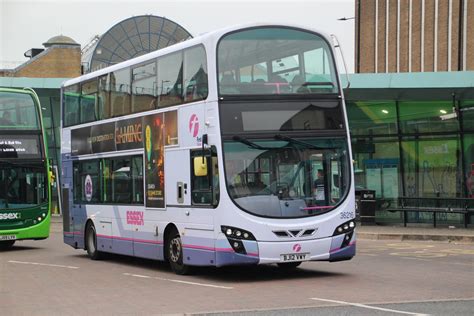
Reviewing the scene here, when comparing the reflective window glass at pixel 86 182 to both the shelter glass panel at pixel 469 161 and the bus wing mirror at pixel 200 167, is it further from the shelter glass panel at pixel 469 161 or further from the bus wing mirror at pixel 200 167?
the shelter glass panel at pixel 469 161

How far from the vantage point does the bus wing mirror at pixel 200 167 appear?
13.9m

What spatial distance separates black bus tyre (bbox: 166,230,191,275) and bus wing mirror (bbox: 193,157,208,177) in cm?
143

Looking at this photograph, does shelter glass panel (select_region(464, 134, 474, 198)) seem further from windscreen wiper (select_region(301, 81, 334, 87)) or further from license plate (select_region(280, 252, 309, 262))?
license plate (select_region(280, 252, 309, 262))

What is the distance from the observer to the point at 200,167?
14.0m

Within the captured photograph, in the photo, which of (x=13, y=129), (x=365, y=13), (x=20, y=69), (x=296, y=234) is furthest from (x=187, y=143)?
(x=20, y=69)

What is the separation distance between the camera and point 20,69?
8225cm

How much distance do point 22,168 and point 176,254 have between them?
29.6 ft

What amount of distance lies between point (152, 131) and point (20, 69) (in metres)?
69.4

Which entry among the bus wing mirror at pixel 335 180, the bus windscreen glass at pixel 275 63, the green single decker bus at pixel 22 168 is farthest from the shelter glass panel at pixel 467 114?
the bus wing mirror at pixel 335 180

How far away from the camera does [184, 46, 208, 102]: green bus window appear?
1412 centimetres

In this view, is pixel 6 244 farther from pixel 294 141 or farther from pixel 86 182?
pixel 294 141

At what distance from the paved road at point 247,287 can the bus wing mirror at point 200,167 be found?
1.75 m

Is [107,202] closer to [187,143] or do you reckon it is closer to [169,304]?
Result: [187,143]

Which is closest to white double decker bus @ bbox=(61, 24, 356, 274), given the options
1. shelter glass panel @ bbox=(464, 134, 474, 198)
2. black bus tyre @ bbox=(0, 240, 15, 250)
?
black bus tyre @ bbox=(0, 240, 15, 250)
